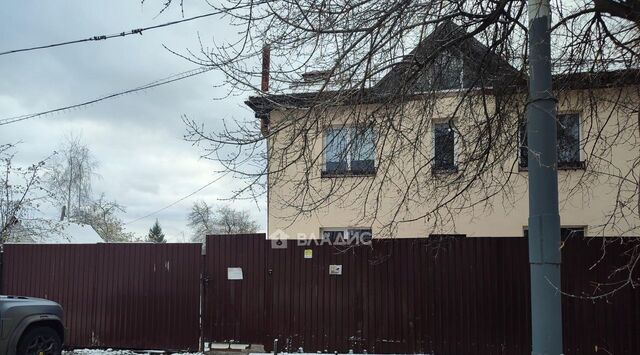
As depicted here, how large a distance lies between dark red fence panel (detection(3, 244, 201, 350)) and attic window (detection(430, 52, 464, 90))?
259 inches

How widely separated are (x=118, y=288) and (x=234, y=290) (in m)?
2.75

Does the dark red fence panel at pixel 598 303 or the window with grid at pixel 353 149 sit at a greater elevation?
the window with grid at pixel 353 149

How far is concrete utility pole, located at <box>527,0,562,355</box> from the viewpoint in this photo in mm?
4426

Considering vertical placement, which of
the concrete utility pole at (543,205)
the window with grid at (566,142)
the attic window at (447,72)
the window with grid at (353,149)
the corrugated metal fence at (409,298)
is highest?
the attic window at (447,72)

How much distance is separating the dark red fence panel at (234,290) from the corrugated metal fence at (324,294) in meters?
0.02

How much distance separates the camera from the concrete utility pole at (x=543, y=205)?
14.5ft

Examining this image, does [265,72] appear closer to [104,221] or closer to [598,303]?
[598,303]

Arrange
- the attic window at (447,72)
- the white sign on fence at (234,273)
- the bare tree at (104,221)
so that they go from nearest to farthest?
the attic window at (447,72)
the white sign on fence at (234,273)
the bare tree at (104,221)

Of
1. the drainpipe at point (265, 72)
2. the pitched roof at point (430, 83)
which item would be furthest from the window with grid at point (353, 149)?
the drainpipe at point (265, 72)

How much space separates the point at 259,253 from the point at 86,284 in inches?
163

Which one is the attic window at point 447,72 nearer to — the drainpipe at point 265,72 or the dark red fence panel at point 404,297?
the drainpipe at point 265,72

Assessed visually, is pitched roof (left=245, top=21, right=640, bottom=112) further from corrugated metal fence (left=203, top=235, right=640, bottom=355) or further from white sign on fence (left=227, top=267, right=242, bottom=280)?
white sign on fence (left=227, top=267, right=242, bottom=280)

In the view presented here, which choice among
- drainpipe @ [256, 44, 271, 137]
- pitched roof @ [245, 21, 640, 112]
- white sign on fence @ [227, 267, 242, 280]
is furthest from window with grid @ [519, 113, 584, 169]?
white sign on fence @ [227, 267, 242, 280]

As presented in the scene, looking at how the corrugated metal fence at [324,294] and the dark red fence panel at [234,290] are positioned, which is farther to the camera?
the dark red fence panel at [234,290]
